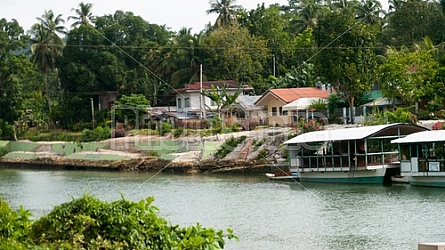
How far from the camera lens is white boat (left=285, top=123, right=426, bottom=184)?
3441 centimetres

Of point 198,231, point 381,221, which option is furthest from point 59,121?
point 198,231

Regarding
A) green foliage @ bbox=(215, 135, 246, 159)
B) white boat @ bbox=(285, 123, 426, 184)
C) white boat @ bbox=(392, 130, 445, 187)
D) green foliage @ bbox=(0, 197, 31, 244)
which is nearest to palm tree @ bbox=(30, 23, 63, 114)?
green foliage @ bbox=(215, 135, 246, 159)

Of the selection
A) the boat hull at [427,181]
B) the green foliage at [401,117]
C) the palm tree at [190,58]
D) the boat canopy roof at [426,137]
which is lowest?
the boat hull at [427,181]

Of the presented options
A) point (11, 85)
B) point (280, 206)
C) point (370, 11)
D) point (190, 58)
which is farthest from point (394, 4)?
point (280, 206)

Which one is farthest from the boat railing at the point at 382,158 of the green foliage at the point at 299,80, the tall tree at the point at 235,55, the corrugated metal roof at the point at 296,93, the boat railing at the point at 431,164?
the tall tree at the point at 235,55

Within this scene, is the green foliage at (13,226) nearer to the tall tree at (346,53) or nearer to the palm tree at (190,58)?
the tall tree at (346,53)

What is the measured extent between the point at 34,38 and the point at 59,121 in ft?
25.9

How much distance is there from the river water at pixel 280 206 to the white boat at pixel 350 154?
91cm

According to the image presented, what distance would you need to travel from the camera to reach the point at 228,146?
4756cm

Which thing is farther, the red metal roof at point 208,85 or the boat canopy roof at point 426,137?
the red metal roof at point 208,85

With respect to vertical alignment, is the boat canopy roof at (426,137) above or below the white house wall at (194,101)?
below

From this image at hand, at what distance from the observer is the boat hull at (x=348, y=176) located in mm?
34406

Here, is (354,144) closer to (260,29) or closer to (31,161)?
(31,161)

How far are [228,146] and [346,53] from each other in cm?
804
